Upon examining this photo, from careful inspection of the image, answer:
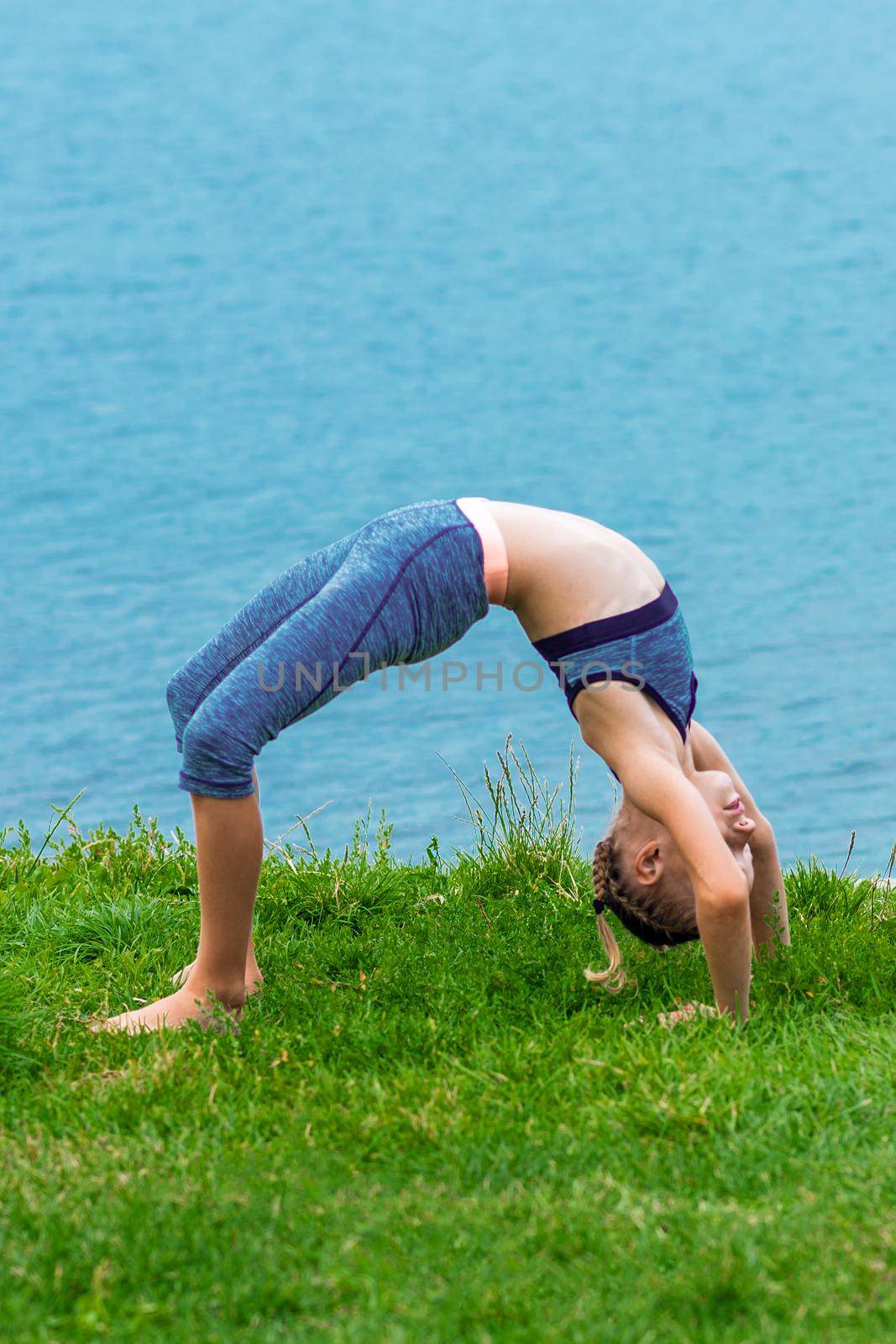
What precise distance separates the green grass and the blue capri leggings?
2.30ft

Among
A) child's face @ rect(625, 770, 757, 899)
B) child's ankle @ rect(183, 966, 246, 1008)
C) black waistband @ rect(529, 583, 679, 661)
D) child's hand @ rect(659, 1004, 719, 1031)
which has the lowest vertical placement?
child's hand @ rect(659, 1004, 719, 1031)

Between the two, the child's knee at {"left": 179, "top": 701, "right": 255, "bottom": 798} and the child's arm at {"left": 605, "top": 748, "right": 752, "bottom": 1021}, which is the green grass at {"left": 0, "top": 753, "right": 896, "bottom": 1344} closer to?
the child's arm at {"left": 605, "top": 748, "right": 752, "bottom": 1021}

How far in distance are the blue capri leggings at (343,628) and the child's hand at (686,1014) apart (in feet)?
3.32

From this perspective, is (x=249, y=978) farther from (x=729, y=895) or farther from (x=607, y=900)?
(x=729, y=895)

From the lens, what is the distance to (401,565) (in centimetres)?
313

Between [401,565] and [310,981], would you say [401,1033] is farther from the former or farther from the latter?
[401,565]

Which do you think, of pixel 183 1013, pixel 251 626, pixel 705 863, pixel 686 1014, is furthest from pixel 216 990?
pixel 705 863

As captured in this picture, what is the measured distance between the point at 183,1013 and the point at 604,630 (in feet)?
4.50

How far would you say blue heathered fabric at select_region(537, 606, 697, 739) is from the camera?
124 inches

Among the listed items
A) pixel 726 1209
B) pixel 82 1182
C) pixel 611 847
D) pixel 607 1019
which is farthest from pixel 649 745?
pixel 82 1182

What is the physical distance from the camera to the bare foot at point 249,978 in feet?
11.7

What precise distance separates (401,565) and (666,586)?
0.69 meters

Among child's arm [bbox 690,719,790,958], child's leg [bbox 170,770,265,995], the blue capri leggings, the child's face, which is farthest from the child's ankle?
child's arm [bbox 690,719,790,958]

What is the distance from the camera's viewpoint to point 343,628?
10.1 ft
